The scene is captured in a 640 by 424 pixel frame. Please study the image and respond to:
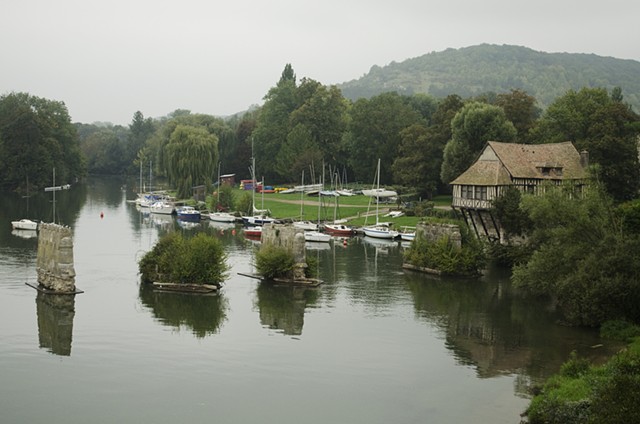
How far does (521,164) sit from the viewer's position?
62406mm

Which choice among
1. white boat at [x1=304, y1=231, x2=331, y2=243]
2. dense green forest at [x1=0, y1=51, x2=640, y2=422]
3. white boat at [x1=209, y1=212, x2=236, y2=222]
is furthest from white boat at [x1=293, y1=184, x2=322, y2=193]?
white boat at [x1=304, y1=231, x2=331, y2=243]

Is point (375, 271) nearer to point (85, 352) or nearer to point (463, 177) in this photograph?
point (463, 177)

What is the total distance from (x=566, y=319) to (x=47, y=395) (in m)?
24.0

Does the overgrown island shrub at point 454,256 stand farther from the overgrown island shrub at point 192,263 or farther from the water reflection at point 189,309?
the water reflection at point 189,309

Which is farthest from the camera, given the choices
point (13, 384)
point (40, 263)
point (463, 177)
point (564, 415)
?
point (463, 177)

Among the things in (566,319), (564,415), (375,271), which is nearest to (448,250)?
(375,271)

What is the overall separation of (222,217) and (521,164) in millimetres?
35614

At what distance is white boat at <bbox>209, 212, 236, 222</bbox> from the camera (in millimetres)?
87000

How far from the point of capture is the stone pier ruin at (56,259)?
43.0m

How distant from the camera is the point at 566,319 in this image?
40.2 metres

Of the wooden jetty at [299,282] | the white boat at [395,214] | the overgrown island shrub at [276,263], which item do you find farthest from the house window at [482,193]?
the white boat at [395,214]

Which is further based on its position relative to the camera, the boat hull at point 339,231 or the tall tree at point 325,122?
the tall tree at point 325,122

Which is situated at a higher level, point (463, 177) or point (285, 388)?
point (463, 177)

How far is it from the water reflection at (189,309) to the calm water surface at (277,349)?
10 centimetres
